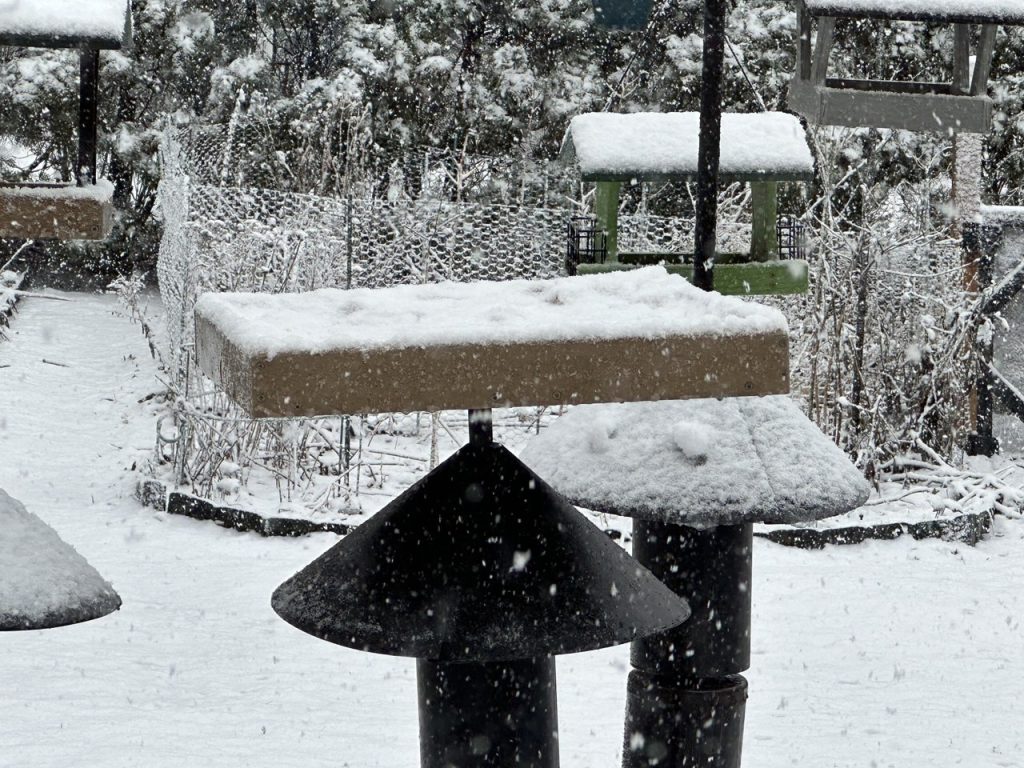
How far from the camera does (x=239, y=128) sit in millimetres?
13547

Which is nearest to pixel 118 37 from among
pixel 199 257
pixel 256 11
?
pixel 199 257

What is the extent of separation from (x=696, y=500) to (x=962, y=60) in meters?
3.51

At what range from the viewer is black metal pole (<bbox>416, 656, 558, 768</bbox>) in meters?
1.92

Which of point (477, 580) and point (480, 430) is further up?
point (480, 430)

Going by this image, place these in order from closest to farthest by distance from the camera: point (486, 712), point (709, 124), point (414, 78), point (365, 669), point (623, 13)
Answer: point (486, 712)
point (709, 124)
point (623, 13)
point (365, 669)
point (414, 78)

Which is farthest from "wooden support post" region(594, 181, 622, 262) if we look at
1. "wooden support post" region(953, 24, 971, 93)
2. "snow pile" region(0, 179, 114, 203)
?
"snow pile" region(0, 179, 114, 203)

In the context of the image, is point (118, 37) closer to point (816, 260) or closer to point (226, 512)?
point (226, 512)

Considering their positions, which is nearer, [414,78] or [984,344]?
[984,344]

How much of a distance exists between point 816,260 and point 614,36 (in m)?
6.78

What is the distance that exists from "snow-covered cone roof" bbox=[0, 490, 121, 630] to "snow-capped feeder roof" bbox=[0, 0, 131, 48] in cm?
192

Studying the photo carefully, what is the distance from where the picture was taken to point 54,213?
9.11 ft

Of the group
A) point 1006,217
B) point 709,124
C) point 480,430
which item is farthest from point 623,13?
point 1006,217

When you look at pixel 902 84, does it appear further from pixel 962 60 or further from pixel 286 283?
pixel 286 283

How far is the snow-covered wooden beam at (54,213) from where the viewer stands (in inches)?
102
